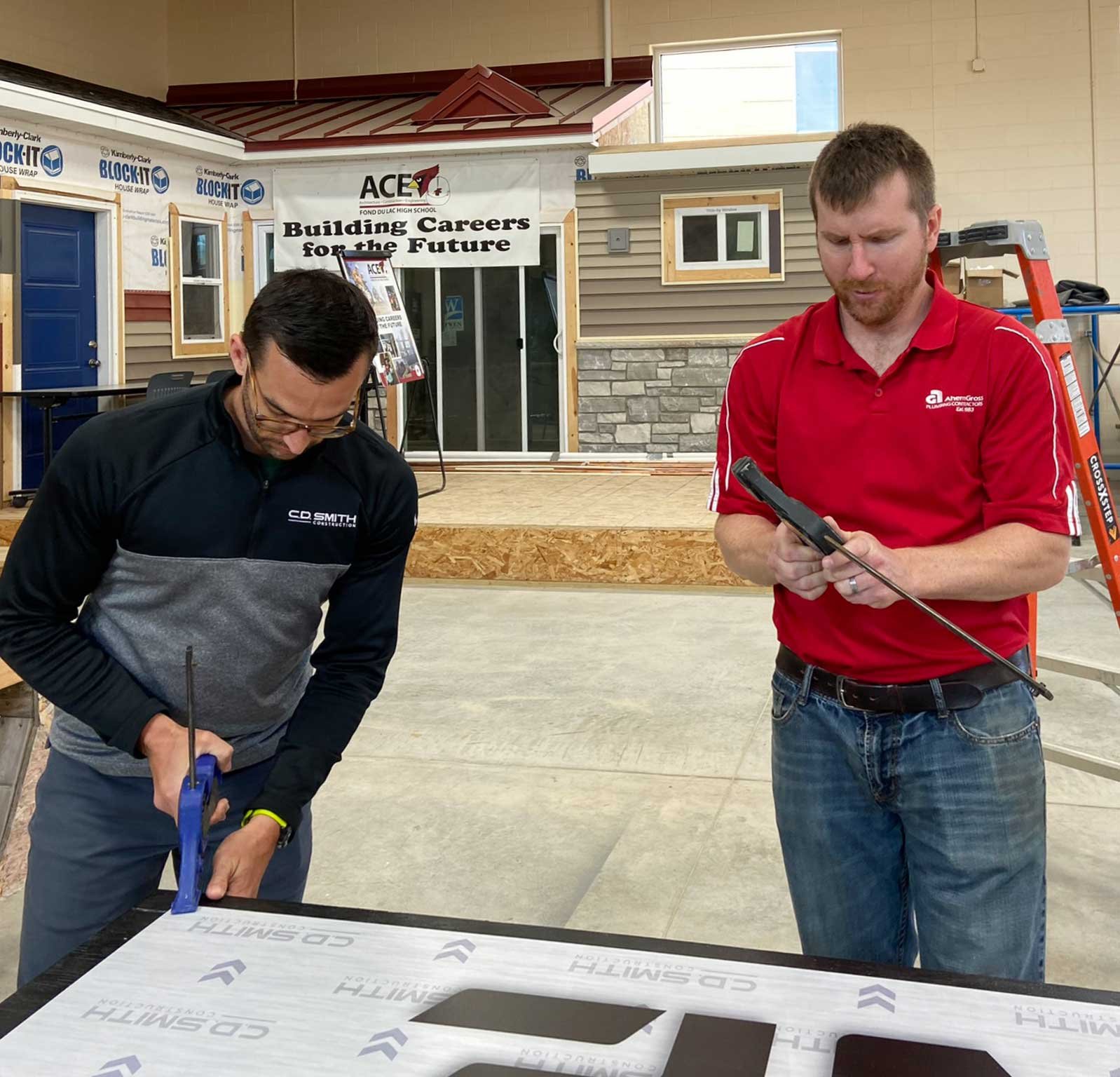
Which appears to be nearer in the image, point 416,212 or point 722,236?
point 722,236

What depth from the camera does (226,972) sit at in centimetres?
131

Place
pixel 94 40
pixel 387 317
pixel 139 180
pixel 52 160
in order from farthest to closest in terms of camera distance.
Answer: pixel 94 40
pixel 139 180
pixel 52 160
pixel 387 317

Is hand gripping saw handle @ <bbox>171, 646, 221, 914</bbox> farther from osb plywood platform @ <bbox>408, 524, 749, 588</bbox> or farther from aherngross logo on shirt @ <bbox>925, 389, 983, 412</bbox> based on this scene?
osb plywood platform @ <bbox>408, 524, 749, 588</bbox>

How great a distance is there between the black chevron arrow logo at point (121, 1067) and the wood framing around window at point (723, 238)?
10.4 metres

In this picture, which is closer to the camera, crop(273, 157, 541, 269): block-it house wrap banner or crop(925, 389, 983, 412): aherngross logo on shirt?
crop(925, 389, 983, 412): aherngross logo on shirt

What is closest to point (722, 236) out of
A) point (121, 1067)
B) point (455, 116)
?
point (455, 116)

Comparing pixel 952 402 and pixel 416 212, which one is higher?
pixel 416 212

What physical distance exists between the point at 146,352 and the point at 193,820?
10.0 metres

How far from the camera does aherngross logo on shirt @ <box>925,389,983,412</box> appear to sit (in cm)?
168

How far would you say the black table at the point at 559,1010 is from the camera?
3.69 feet

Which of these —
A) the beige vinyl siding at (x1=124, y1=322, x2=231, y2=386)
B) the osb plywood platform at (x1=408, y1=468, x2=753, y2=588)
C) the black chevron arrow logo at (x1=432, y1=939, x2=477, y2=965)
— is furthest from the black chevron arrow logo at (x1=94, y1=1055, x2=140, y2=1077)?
the beige vinyl siding at (x1=124, y1=322, x2=231, y2=386)

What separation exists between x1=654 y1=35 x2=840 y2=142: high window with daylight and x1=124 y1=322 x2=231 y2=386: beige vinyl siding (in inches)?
214

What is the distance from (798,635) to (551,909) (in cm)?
171

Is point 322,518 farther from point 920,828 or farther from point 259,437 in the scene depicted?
point 920,828
